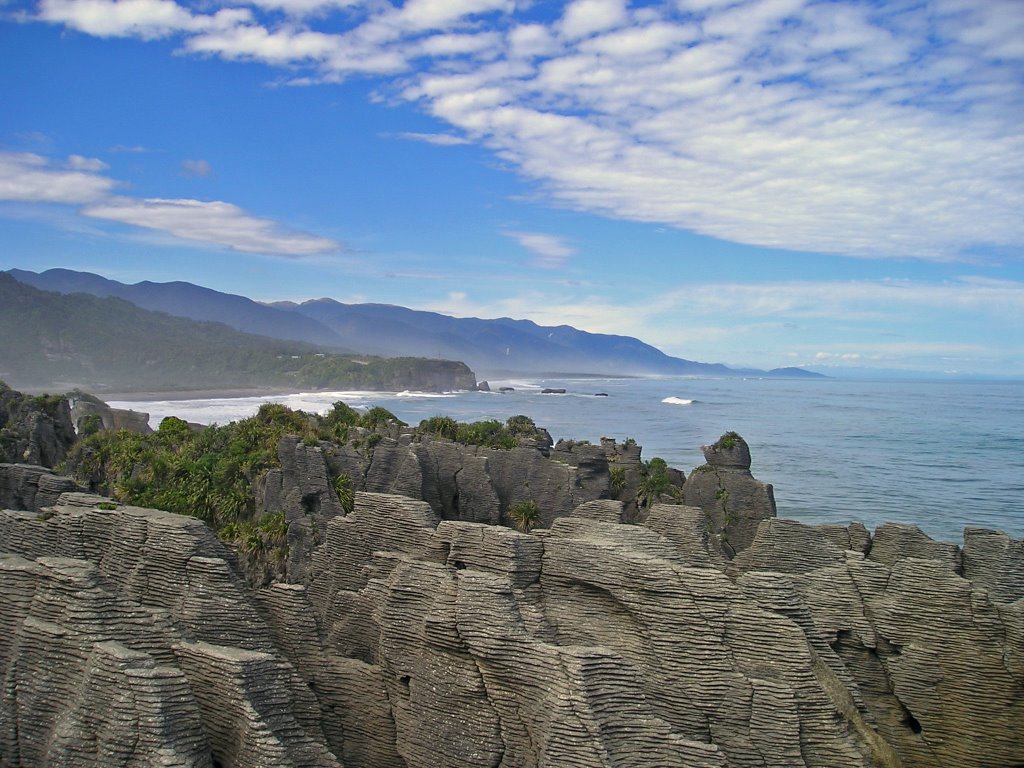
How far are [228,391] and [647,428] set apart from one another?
245 feet

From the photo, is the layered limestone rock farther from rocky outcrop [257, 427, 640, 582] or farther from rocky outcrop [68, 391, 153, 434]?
rocky outcrop [68, 391, 153, 434]

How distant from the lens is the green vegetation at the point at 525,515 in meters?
27.3

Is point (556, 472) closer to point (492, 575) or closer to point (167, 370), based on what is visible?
point (492, 575)

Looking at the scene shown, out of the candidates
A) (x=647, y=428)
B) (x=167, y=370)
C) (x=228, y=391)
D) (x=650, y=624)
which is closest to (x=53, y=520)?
(x=650, y=624)

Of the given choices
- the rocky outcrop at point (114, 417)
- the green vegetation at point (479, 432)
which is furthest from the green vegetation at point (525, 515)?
the rocky outcrop at point (114, 417)

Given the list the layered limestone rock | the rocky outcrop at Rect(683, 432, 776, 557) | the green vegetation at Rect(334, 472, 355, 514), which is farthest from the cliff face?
the rocky outcrop at Rect(683, 432, 776, 557)

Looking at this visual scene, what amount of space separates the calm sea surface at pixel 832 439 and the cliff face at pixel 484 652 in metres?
27.5

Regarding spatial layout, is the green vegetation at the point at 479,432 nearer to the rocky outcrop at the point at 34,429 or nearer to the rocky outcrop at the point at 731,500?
the rocky outcrop at the point at 731,500

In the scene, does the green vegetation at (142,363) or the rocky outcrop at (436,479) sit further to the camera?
the green vegetation at (142,363)

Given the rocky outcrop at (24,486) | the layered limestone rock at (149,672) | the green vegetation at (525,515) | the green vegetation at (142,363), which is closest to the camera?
the layered limestone rock at (149,672)

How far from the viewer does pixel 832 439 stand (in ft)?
328

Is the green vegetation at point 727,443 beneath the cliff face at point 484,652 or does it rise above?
above

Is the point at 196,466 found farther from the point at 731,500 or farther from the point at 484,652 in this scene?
the point at 484,652

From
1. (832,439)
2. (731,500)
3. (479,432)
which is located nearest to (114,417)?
(479,432)
